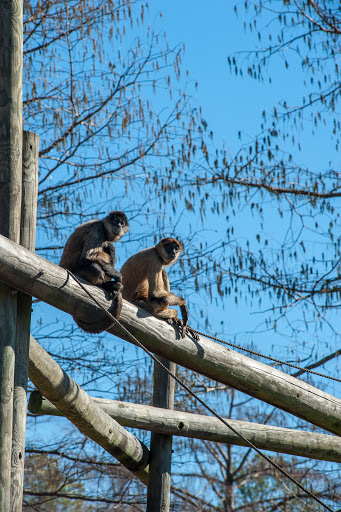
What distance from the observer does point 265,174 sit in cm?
1138

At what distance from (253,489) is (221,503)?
3011 millimetres

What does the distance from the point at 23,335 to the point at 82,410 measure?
4.43 feet

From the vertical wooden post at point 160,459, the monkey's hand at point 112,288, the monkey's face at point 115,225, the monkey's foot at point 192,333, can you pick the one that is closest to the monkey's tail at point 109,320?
the monkey's hand at point 112,288

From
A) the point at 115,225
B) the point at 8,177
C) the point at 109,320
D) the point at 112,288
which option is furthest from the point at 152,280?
the point at 8,177

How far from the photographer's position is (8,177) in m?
4.31

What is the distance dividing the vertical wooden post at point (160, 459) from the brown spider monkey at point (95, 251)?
4.86ft

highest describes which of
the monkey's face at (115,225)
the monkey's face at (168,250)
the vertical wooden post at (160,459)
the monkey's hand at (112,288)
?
the monkey's face at (168,250)

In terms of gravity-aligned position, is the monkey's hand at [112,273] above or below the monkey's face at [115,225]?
below

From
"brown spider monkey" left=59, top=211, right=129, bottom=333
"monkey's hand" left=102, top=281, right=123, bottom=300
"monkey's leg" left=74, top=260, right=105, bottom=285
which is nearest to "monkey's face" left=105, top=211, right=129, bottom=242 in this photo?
"brown spider monkey" left=59, top=211, right=129, bottom=333

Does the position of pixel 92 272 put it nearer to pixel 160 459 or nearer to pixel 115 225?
pixel 115 225

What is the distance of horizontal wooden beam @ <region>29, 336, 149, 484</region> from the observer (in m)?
4.97

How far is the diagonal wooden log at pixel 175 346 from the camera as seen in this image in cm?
410

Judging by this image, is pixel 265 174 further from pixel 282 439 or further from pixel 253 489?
pixel 253 489

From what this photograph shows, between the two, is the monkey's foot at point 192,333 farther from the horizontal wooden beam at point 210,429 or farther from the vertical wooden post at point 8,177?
the vertical wooden post at point 8,177
